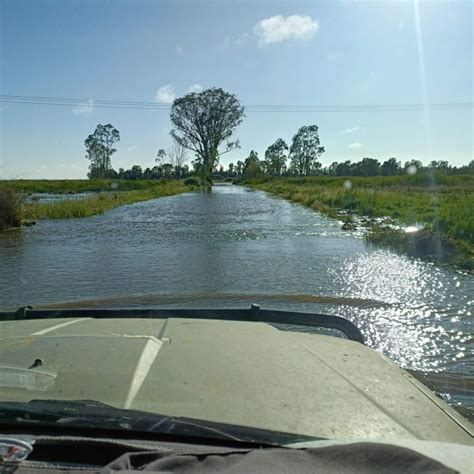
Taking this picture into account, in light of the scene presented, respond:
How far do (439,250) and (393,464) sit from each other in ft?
38.4

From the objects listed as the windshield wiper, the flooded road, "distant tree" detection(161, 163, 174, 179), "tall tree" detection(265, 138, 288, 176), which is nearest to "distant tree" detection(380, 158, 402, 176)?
"tall tree" detection(265, 138, 288, 176)

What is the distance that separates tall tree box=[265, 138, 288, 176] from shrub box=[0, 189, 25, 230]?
98812mm

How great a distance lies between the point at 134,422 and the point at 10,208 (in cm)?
1920

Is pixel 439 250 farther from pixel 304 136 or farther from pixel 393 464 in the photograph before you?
pixel 304 136

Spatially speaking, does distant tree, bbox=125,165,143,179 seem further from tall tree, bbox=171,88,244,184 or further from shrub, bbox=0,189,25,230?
shrub, bbox=0,189,25,230

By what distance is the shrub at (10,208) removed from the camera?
18797 millimetres

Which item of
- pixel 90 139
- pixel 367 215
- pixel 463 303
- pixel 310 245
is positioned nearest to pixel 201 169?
pixel 90 139

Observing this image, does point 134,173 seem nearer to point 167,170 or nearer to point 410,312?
point 167,170

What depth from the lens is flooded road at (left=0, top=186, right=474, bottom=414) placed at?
618 centimetres

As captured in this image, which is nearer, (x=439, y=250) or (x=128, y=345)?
(x=128, y=345)

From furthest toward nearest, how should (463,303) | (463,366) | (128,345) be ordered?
1. (463,303)
2. (463,366)
3. (128,345)

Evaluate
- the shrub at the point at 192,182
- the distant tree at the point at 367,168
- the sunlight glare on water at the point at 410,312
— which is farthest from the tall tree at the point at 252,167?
the sunlight glare on water at the point at 410,312

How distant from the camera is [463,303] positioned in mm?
7746

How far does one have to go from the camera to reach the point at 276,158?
4589 inches
